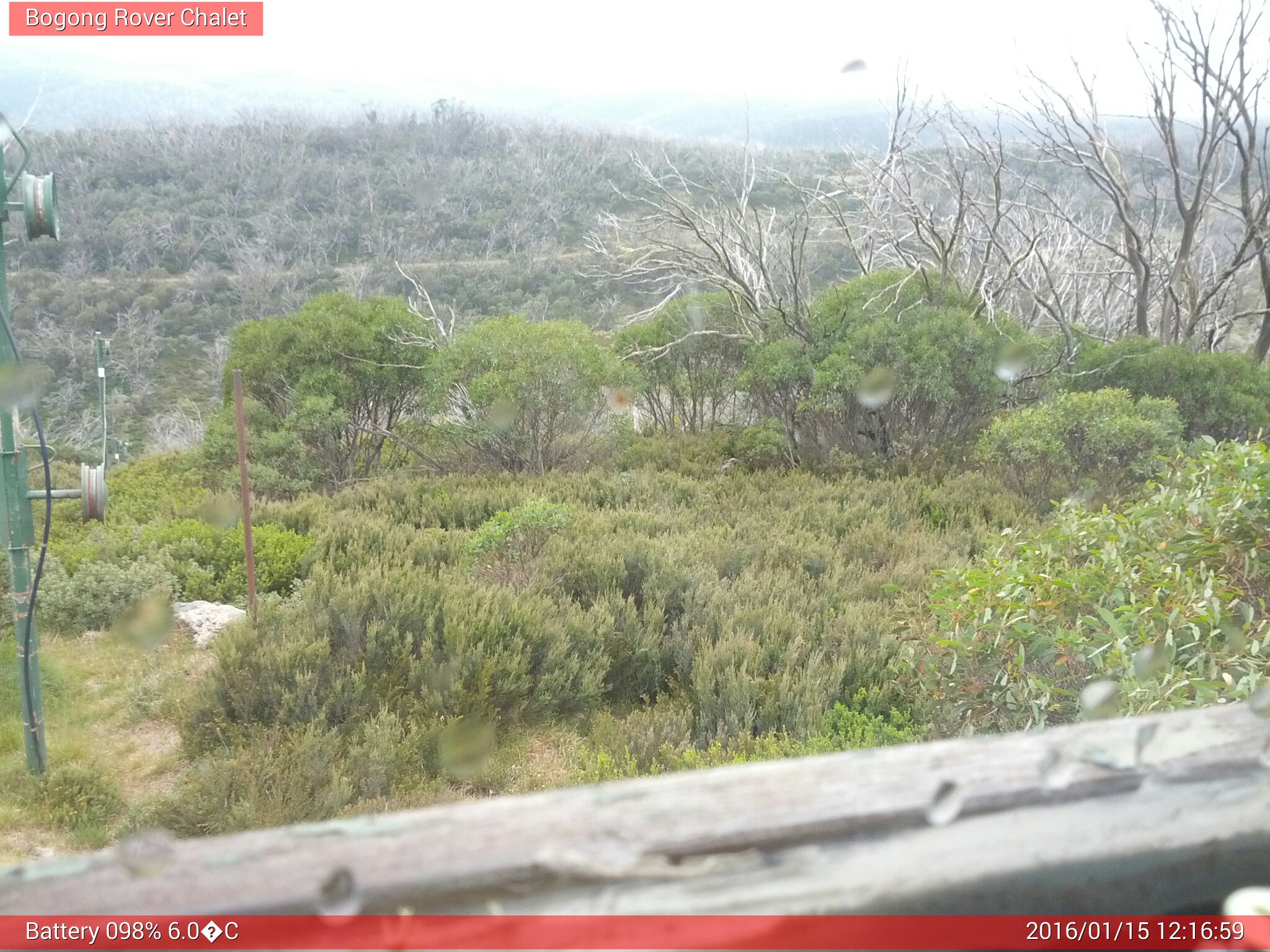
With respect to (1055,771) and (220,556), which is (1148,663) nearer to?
(1055,771)

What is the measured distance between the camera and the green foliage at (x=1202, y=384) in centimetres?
867

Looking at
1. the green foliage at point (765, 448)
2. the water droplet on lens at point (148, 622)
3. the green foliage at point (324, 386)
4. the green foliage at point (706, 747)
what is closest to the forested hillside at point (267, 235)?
the green foliage at point (324, 386)

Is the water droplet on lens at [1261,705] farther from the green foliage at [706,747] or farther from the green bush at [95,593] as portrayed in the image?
the green bush at [95,593]

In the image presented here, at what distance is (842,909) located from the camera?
586 mm

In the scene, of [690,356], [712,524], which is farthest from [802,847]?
[690,356]

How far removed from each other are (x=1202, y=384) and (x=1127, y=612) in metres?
7.55

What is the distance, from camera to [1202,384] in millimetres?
8781

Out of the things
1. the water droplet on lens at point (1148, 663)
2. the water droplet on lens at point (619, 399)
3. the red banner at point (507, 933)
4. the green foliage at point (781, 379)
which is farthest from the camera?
the water droplet on lens at point (619, 399)

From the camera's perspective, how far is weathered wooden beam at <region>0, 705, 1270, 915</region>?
580mm

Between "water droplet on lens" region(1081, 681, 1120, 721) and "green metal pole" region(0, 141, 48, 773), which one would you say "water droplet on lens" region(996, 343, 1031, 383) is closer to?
"water droplet on lens" region(1081, 681, 1120, 721)

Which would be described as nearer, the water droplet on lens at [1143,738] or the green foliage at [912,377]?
the water droplet on lens at [1143,738]

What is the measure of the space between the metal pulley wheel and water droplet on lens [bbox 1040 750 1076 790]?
13.3 ft

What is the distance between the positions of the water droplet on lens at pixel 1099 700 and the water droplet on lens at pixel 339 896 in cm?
133

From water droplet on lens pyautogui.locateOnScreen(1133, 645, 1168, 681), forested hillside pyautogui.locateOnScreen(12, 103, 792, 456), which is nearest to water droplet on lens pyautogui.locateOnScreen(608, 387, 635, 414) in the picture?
water droplet on lens pyautogui.locateOnScreen(1133, 645, 1168, 681)
